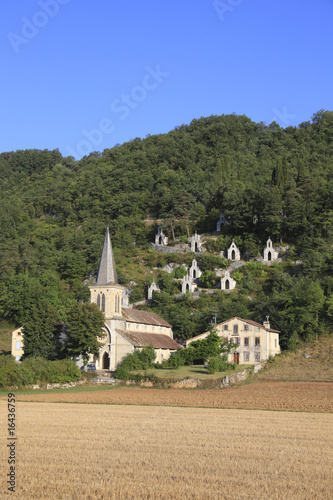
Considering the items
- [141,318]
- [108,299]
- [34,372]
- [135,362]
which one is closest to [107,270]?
[108,299]

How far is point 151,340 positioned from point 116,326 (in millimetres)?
4976

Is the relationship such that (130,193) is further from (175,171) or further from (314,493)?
(314,493)

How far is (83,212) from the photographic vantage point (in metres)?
142

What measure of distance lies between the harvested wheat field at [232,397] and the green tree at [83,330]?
9446 millimetres

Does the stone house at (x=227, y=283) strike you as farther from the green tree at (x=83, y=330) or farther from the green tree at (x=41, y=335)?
the green tree at (x=41, y=335)

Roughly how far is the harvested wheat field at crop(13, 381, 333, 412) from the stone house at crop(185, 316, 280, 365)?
49.7 ft

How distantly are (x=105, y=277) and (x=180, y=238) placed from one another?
5137 cm

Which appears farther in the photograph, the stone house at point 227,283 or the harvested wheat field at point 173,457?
the stone house at point 227,283

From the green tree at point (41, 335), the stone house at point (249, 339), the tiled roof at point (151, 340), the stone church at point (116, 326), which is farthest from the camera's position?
the stone house at point (249, 339)

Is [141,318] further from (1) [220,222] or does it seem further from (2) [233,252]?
(1) [220,222]

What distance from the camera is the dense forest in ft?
241

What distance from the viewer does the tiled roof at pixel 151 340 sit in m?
58.4

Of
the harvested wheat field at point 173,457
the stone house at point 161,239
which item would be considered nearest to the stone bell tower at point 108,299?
the harvested wheat field at point 173,457

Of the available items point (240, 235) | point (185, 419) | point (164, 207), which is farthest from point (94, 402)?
point (164, 207)
